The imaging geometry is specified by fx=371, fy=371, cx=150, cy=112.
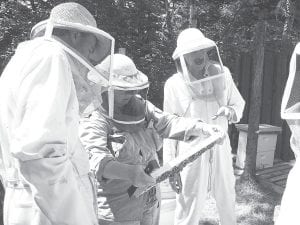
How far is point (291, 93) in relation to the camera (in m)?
1.90

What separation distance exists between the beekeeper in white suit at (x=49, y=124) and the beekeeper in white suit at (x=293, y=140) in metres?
0.82

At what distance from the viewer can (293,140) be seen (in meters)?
1.84

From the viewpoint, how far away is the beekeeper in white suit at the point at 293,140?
4.89ft

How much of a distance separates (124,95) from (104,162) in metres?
0.46

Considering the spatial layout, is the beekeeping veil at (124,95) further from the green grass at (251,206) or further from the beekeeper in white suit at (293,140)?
the green grass at (251,206)

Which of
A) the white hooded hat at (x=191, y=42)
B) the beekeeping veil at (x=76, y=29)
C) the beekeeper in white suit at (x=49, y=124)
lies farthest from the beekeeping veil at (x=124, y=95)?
the white hooded hat at (x=191, y=42)

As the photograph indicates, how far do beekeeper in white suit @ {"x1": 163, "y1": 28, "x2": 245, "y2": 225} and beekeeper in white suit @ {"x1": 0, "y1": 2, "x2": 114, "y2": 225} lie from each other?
6.13 feet

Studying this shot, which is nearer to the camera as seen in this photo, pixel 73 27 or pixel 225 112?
pixel 73 27

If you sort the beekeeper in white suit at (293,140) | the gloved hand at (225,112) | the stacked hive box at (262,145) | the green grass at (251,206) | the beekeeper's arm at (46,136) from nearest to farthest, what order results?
the beekeeper's arm at (46,136)
the beekeeper in white suit at (293,140)
the gloved hand at (225,112)
the green grass at (251,206)
the stacked hive box at (262,145)

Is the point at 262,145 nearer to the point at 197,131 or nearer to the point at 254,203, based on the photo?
the point at 254,203

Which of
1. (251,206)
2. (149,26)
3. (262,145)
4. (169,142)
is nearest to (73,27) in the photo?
(169,142)

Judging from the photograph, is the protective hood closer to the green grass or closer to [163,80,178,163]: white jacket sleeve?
[163,80,178,163]: white jacket sleeve

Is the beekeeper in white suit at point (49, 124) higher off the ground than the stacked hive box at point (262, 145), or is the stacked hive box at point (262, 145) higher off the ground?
the beekeeper in white suit at point (49, 124)

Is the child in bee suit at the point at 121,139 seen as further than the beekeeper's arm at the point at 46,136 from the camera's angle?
Yes
